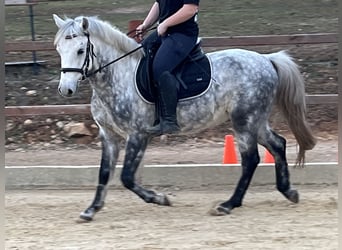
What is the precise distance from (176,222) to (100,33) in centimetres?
186

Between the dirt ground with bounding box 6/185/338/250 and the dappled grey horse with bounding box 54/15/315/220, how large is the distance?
0.68 feet

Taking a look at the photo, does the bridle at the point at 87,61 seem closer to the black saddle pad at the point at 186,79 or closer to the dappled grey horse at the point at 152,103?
the dappled grey horse at the point at 152,103

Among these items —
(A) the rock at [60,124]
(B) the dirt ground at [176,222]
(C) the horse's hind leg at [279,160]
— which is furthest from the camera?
(A) the rock at [60,124]

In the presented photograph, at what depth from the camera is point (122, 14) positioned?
1480 centimetres

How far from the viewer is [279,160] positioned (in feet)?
24.0

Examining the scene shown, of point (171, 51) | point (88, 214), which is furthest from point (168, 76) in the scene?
point (88, 214)

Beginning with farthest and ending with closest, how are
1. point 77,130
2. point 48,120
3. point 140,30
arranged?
point 48,120 < point 77,130 < point 140,30

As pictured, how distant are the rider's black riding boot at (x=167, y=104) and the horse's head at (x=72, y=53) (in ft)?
2.33

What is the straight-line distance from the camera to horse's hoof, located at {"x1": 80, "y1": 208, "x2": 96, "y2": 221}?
22.2 ft

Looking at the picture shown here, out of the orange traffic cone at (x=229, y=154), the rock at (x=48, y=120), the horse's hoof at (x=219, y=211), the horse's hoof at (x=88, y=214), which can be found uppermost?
the horse's hoof at (x=219, y=211)

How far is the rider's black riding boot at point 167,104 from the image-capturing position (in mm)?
6730

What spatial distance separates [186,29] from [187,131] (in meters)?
0.96

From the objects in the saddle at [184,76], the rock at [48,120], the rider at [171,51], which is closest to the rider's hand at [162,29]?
the rider at [171,51]

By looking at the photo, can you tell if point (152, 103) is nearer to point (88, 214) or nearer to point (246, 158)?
point (246, 158)
